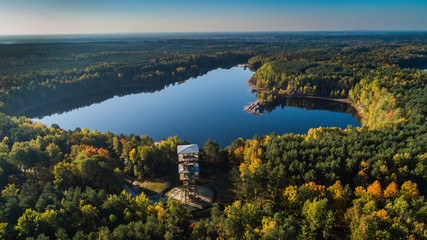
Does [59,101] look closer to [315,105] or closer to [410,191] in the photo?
[315,105]

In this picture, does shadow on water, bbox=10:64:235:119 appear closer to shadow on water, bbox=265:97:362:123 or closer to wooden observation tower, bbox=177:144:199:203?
shadow on water, bbox=265:97:362:123

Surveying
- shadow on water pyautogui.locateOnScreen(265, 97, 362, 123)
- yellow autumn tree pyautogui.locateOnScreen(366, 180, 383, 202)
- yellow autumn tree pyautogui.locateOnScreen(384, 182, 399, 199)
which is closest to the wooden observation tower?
yellow autumn tree pyautogui.locateOnScreen(366, 180, 383, 202)

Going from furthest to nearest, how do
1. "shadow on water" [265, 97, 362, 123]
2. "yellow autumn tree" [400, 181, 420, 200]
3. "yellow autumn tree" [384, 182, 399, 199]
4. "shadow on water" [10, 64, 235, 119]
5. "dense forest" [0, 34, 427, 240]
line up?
"shadow on water" [265, 97, 362, 123] → "shadow on water" [10, 64, 235, 119] → "yellow autumn tree" [384, 182, 399, 199] → "yellow autumn tree" [400, 181, 420, 200] → "dense forest" [0, 34, 427, 240]

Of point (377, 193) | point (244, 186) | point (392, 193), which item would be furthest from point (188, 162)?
point (392, 193)

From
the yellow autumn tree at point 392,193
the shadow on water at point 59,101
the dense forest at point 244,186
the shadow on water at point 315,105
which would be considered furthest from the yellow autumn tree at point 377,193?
the shadow on water at point 59,101

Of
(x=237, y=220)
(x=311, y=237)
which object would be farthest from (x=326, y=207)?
(x=237, y=220)

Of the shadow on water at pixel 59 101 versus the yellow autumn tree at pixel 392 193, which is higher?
the yellow autumn tree at pixel 392 193

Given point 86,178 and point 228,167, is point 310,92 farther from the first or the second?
point 86,178

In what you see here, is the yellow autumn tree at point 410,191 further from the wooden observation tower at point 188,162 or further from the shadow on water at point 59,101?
the shadow on water at point 59,101

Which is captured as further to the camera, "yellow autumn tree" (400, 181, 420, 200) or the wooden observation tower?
the wooden observation tower

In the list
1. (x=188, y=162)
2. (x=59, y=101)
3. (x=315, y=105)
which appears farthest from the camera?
(x=59, y=101)

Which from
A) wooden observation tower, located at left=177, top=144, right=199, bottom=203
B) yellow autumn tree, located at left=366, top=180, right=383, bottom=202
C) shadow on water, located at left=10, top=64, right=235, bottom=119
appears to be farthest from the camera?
shadow on water, located at left=10, top=64, right=235, bottom=119
